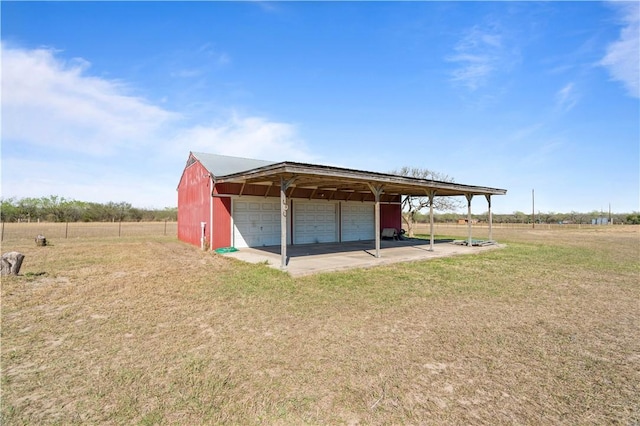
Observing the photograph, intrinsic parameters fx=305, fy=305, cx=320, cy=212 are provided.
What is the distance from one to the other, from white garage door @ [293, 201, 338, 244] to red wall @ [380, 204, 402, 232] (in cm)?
360

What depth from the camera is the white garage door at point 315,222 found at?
14.4 m

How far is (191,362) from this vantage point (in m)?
3.14

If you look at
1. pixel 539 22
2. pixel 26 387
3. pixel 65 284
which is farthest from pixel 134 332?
pixel 539 22

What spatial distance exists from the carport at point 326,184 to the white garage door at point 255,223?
622mm

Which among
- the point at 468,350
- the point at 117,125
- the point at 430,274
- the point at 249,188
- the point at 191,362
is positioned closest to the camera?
the point at 191,362

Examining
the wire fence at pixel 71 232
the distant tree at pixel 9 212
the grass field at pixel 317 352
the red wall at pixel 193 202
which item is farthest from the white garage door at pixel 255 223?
the distant tree at pixel 9 212

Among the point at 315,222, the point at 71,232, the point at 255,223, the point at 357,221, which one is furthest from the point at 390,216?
the point at 71,232

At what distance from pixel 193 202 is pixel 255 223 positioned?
3841mm

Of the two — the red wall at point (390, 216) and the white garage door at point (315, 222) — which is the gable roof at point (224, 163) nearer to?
the white garage door at point (315, 222)

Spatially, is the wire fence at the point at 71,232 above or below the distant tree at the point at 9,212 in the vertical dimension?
below

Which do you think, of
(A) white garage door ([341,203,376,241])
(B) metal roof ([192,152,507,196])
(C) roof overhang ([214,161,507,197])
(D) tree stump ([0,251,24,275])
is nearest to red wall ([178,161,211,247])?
(B) metal roof ([192,152,507,196])

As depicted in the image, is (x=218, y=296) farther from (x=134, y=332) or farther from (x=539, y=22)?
(x=539, y=22)

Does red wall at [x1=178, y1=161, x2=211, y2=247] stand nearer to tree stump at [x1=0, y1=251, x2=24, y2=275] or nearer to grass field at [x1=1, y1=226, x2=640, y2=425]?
tree stump at [x1=0, y1=251, x2=24, y2=275]

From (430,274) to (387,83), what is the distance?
29.4 feet
